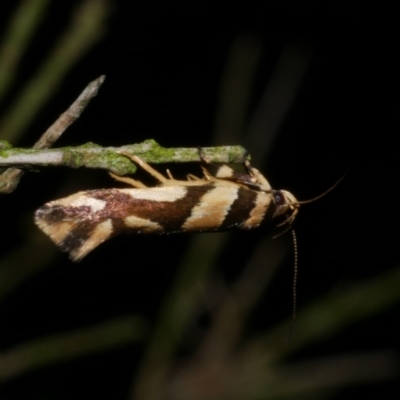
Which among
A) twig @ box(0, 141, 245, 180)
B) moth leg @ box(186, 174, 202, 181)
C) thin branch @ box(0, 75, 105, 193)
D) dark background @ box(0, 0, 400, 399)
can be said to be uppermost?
thin branch @ box(0, 75, 105, 193)

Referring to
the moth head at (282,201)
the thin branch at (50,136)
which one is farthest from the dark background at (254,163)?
the thin branch at (50,136)

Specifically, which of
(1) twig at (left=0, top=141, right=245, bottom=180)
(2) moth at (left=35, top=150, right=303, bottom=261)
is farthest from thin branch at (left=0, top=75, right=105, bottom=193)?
(2) moth at (left=35, top=150, right=303, bottom=261)

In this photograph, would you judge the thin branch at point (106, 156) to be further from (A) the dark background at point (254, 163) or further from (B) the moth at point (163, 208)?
(A) the dark background at point (254, 163)

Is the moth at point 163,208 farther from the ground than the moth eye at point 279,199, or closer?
farther from the ground

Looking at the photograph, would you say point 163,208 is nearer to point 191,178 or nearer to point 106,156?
point 191,178

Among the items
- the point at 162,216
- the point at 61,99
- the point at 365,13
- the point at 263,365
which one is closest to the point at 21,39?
the point at 162,216

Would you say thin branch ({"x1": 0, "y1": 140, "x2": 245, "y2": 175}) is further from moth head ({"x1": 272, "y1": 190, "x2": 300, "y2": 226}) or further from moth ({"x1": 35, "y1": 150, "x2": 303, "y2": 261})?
moth head ({"x1": 272, "y1": 190, "x2": 300, "y2": 226})

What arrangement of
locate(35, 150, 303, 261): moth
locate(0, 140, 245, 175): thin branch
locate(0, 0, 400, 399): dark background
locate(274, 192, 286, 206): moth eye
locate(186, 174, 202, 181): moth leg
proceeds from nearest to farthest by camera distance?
locate(0, 140, 245, 175): thin branch, locate(35, 150, 303, 261): moth, locate(186, 174, 202, 181): moth leg, locate(274, 192, 286, 206): moth eye, locate(0, 0, 400, 399): dark background
